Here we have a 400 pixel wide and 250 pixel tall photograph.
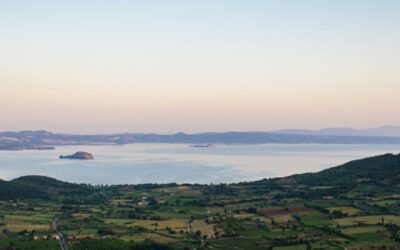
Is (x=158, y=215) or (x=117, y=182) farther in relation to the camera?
(x=117, y=182)

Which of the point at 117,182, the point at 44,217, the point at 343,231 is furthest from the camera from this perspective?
the point at 117,182

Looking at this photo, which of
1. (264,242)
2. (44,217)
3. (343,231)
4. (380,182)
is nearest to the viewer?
(264,242)

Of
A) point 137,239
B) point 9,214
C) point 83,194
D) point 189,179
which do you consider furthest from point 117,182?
point 137,239

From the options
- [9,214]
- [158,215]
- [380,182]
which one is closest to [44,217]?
[9,214]

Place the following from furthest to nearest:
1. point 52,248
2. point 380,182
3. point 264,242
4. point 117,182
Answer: point 117,182
point 380,182
point 264,242
point 52,248

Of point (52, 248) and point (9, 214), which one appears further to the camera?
point (9, 214)

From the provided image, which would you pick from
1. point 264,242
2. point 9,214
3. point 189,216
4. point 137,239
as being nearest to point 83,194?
point 9,214

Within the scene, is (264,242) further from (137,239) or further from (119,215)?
(119,215)

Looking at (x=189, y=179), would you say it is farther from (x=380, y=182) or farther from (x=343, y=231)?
(x=343, y=231)

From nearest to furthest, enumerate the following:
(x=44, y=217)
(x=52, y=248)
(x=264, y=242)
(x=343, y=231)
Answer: (x=52, y=248), (x=264, y=242), (x=343, y=231), (x=44, y=217)
